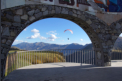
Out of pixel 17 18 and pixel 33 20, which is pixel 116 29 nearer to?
pixel 33 20

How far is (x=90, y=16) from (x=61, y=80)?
3739 millimetres

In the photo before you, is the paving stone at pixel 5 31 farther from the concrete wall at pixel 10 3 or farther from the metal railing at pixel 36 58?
the metal railing at pixel 36 58

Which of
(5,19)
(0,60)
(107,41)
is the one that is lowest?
(0,60)


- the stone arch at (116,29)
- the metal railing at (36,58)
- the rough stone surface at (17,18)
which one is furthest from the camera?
the stone arch at (116,29)

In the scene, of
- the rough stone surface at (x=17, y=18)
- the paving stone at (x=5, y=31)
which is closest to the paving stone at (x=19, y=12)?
the rough stone surface at (x=17, y=18)

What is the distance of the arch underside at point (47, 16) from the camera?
3504 mm

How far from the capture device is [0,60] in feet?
10.5

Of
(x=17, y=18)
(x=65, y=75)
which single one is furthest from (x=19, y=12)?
(x=65, y=75)

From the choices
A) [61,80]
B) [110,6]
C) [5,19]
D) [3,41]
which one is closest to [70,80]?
[61,80]

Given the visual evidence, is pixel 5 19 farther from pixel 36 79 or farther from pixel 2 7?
pixel 36 79

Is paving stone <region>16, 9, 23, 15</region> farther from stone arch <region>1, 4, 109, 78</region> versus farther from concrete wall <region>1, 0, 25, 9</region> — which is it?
concrete wall <region>1, 0, 25, 9</region>

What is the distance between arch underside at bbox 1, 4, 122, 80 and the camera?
350 centimetres

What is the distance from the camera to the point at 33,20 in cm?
402

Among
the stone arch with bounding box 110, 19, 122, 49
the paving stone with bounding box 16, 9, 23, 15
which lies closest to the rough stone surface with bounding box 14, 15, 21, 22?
the paving stone with bounding box 16, 9, 23, 15
